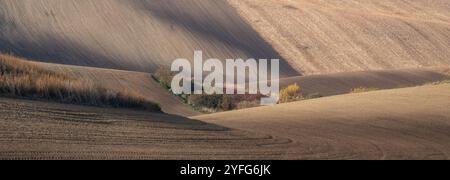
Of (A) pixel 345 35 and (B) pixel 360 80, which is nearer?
(B) pixel 360 80

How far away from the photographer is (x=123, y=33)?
190ft

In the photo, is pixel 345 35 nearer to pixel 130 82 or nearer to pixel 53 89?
pixel 130 82

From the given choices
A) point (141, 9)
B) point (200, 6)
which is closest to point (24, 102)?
point (141, 9)

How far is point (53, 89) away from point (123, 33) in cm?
4111

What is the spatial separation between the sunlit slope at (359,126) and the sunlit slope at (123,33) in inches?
1111

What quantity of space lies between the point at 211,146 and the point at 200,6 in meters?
56.2

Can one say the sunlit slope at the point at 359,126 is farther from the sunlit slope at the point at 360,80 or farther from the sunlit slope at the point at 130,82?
the sunlit slope at the point at 360,80

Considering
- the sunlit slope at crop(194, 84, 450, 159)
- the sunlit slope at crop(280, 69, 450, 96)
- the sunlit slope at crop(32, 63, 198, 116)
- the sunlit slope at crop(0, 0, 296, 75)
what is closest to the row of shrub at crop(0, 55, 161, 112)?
the sunlit slope at crop(194, 84, 450, 159)

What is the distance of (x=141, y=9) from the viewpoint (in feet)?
211

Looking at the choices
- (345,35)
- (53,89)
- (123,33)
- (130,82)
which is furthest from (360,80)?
(53,89)

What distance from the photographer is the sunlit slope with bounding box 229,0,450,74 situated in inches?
2427

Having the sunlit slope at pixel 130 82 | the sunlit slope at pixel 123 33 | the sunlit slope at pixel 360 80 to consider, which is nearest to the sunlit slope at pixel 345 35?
the sunlit slope at pixel 123 33
